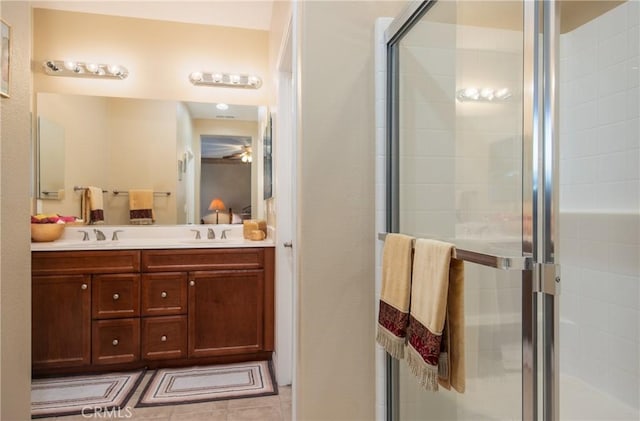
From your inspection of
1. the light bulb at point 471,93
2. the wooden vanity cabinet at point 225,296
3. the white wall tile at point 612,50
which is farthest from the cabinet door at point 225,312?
the white wall tile at point 612,50

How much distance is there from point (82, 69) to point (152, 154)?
0.79 metres

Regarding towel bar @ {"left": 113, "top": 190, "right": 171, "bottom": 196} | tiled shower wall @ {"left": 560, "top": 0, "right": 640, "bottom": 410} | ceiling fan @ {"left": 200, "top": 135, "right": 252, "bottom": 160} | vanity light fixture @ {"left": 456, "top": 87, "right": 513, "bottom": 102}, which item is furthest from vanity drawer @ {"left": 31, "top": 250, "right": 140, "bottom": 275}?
tiled shower wall @ {"left": 560, "top": 0, "right": 640, "bottom": 410}

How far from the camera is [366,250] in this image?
1.53 m

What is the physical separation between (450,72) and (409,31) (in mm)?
235

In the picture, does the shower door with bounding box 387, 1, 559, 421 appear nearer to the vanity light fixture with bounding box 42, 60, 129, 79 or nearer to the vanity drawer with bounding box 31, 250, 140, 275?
the vanity drawer with bounding box 31, 250, 140, 275

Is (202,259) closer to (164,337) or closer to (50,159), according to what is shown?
(164,337)

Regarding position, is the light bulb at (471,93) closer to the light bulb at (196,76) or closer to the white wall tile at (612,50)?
the white wall tile at (612,50)

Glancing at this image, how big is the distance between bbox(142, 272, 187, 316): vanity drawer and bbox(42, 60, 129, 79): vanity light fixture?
62.5 inches

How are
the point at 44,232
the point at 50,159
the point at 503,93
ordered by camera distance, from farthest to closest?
the point at 50,159 < the point at 44,232 < the point at 503,93

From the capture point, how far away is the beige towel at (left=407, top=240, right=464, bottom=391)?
104 cm

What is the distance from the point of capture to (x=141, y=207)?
2852 millimetres

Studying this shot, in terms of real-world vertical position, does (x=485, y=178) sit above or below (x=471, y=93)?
below

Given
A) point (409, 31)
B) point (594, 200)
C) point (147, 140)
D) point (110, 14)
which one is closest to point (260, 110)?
point (147, 140)

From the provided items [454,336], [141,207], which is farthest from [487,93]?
[141,207]
